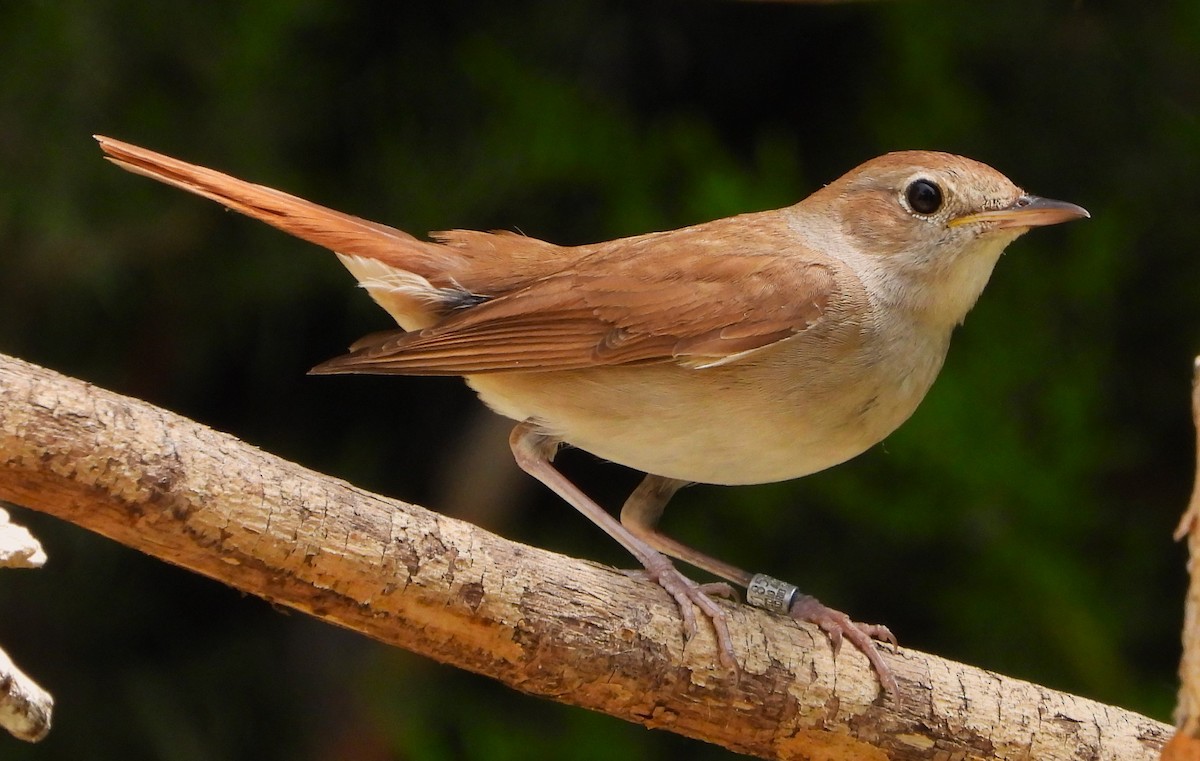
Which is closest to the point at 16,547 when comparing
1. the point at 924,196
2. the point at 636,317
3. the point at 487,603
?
the point at 487,603

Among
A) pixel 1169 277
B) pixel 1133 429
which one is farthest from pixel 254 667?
pixel 1169 277

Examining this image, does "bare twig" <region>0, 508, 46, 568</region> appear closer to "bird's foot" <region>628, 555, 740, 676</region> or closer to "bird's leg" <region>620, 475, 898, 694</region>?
"bird's foot" <region>628, 555, 740, 676</region>

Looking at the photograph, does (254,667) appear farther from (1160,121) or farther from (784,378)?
(1160,121)

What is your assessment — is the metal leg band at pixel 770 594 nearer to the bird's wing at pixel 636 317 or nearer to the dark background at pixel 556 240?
the bird's wing at pixel 636 317

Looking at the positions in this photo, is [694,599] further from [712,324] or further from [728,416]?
[712,324]

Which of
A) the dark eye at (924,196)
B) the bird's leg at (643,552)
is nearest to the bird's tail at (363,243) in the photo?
the bird's leg at (643,552)

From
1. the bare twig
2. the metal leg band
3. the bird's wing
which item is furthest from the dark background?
the bare twig
